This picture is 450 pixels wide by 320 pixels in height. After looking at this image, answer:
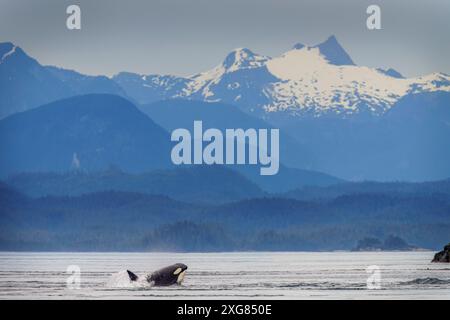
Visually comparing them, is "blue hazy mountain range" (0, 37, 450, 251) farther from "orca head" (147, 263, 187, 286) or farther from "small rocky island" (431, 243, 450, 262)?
"orca head" (147, 263, 187, 286)

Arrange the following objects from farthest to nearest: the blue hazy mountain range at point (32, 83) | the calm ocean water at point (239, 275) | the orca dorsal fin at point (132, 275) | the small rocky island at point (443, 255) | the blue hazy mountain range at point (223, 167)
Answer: the small rocky island at point (443, 255) < the blue hazy mountain range at point (223, 167) < the blue hazy mountain range at point (32, 83) < the orca dorsal fin at point (132, 275) < the calm ocean water at point (239, 275)

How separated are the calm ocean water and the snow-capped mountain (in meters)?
4.24

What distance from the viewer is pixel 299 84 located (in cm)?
3788

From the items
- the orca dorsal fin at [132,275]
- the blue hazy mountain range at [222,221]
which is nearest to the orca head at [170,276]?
the orca dorsal fin at [132,275]

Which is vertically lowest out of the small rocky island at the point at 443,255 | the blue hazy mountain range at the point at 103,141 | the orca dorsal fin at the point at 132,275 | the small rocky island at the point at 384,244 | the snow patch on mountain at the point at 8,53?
the orca dorsal fin at the point at 132,275

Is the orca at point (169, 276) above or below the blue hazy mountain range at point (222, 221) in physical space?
below

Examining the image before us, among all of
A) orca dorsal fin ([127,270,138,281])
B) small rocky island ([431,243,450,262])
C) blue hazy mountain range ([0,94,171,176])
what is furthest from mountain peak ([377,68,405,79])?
orca dorsal fin ([127,270,138,281])

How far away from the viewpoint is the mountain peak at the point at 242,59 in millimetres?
35219

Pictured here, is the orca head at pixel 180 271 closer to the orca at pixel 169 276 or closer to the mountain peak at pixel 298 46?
the orca at pixel 169 276

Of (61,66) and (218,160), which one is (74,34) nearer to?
(61,66)

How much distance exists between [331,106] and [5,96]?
9.42 metres

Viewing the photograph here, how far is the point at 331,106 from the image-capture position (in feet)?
→ 127

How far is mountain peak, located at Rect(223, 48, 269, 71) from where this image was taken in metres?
35.2
